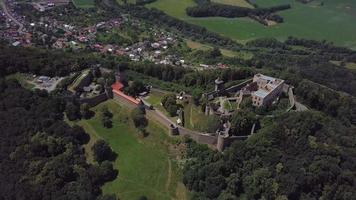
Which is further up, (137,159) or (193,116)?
(193,116)

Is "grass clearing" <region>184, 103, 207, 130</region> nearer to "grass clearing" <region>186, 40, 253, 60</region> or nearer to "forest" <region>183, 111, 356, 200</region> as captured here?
"forest" <region>183, 111, 356, 200</region>

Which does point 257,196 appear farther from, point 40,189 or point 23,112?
point 23,112

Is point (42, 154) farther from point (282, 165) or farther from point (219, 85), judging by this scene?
point (282, 165)

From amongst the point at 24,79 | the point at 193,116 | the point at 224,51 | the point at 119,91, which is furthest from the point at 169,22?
the point at 193,116

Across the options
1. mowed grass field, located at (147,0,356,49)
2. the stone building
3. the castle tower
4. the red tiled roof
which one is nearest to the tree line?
mowed grass field, located at (147,0,356,49)

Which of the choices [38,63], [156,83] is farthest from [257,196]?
[38,63]
